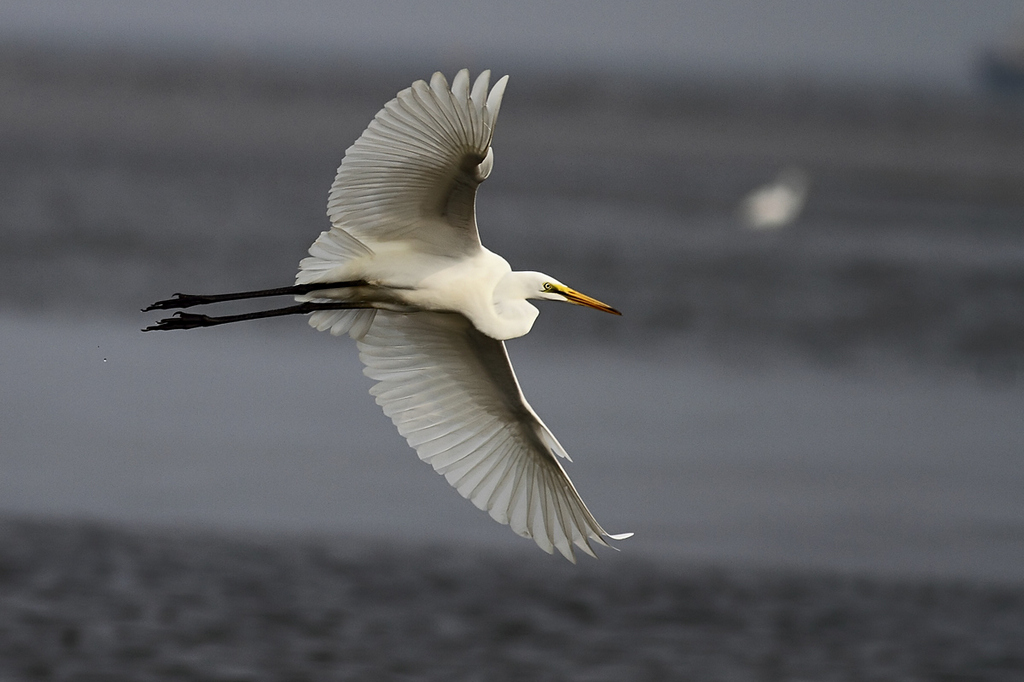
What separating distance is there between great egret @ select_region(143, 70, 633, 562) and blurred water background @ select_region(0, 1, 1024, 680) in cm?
210

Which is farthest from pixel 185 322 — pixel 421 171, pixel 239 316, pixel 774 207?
pixel 774 207

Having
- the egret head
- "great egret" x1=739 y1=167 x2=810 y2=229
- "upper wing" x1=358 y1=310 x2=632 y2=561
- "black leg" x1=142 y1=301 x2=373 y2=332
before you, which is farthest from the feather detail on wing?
"great egret" x1=739 y1=167 x2=810 y2=229

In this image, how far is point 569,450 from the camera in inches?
479

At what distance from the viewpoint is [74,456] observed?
38.0ft

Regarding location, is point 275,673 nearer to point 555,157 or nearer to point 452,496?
point 452,496

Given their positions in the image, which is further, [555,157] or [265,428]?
[555,157]

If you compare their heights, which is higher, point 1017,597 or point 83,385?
point 83,385

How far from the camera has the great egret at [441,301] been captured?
6.46 metres

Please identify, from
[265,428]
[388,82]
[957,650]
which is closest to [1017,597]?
[957,650]

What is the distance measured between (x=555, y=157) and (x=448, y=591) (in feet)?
76.7

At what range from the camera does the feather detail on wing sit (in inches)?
246

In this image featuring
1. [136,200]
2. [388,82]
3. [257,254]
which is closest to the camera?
[257,254]

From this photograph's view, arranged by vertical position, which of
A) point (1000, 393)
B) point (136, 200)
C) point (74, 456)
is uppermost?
point (136, 200)

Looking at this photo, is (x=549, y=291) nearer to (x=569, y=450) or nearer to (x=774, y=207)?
(x=569, y=450)
